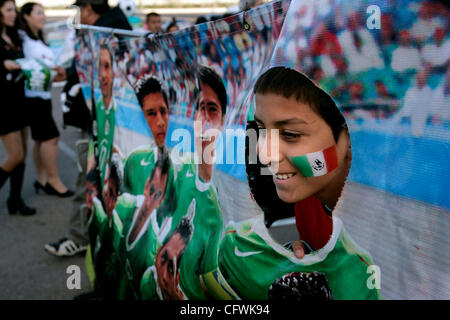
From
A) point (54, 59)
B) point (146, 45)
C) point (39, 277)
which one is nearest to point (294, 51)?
point (146, 45)

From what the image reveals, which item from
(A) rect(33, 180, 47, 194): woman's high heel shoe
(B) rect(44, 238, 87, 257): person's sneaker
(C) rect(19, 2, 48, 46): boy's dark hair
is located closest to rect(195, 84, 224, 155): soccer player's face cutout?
(B) rect(44, 238, 87, 257): person's sneaker

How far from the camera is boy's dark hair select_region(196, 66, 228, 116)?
181cm

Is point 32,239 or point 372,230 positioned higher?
point 372,230

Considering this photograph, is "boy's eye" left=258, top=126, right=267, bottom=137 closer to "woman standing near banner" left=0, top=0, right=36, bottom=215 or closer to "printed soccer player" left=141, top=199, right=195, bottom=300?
"printed soccer player" left=141, top=199, right=195, bottom=300

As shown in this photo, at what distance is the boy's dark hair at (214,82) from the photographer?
181 cm

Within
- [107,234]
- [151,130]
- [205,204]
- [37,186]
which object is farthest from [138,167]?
[37,186]

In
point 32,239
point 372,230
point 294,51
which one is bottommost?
point 32,239

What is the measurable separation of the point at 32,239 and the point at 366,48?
12.8ft

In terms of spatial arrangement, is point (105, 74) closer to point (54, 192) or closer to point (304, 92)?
point (304, 92)

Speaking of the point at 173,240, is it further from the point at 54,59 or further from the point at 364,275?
the point at 54,59

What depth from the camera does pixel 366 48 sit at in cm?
Result: 116

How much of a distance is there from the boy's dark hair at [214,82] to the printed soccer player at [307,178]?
269 millimetres

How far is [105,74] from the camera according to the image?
2916 millimetres

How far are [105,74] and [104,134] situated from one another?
1.13ft
